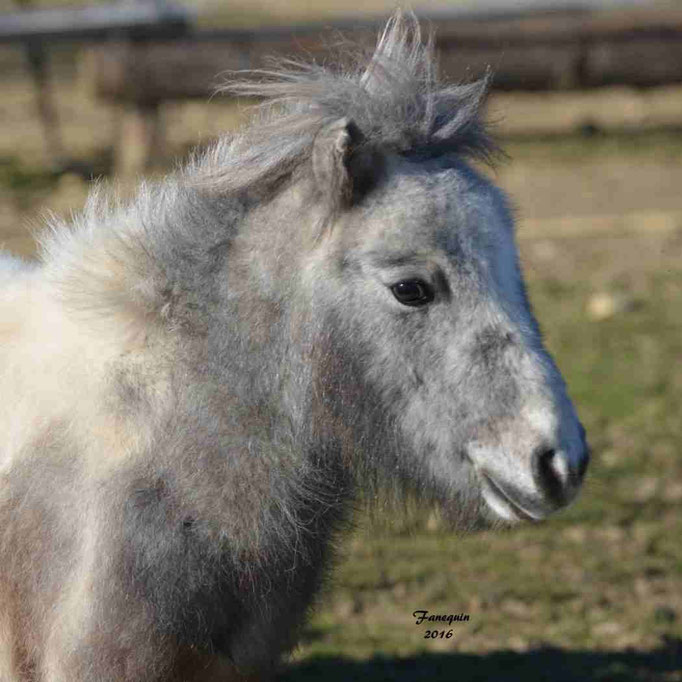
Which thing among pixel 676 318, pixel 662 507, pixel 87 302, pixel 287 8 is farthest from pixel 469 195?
pixel 287 8

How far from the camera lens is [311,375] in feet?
Answer: 9.14

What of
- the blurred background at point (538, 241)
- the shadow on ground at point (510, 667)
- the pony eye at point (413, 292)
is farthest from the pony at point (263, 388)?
the shadow on ground at point (510, 667)

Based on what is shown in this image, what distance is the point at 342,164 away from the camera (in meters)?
2.71

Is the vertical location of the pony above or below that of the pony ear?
below

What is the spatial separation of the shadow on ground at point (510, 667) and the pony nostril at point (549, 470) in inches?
75.3

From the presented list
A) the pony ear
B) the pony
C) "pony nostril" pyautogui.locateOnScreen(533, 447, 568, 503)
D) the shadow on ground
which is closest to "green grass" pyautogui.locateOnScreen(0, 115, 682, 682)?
the shadow on ground

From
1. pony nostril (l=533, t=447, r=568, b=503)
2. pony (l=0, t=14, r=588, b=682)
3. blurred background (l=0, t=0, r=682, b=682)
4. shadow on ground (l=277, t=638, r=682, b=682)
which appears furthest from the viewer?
blurred background (l=0, t=0, r=682, b=682)

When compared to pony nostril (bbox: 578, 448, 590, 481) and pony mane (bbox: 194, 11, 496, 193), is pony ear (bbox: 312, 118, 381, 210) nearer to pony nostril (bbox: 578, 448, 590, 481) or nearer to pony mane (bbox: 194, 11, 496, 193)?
pony mane (bbox: 194, 11, 496, 193)

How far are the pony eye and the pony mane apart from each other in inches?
13.3

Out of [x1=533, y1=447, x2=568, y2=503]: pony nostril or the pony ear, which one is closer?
[x1=533, y1=447, x2=568, y2=503]: pony nostril

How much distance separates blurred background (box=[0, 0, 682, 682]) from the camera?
4520 millimetres

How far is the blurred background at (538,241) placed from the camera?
14.8ft

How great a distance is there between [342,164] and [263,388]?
57 centimetres

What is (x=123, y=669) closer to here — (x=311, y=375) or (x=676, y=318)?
(x=311, y=375)
